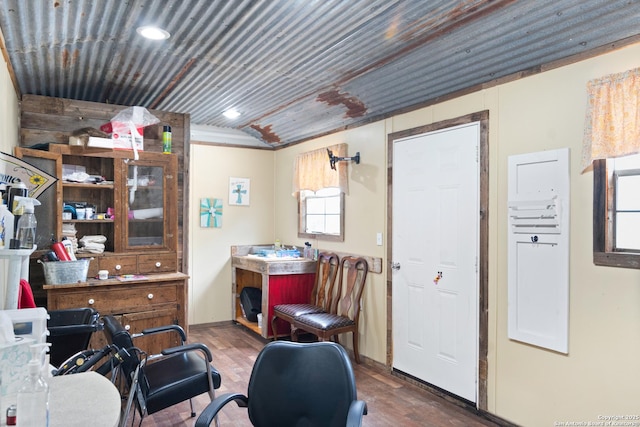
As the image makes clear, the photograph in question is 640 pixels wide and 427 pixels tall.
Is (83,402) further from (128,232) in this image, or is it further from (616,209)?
(616,209)

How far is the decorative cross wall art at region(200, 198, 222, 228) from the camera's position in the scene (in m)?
5.47

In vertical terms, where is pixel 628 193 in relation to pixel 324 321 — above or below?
above

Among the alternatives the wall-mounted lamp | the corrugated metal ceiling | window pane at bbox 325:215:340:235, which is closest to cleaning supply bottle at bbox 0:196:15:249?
the corrugated metal ceiling

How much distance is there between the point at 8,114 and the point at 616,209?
3749 mm

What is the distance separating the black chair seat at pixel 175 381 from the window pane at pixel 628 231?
2.44 meters

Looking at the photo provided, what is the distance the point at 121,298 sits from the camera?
343 centimetres

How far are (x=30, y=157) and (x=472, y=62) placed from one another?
10.3 feet

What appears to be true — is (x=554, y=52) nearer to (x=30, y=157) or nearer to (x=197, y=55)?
(x=197, y=55)

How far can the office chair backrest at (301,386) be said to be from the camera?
189 cm

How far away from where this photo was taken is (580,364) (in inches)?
101

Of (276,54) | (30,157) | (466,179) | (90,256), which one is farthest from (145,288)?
(466,179)

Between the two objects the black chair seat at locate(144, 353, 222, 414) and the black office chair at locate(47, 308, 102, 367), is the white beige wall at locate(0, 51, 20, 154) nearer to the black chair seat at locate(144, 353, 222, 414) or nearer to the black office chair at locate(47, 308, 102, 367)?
the black office chair at locate(47, 308, 102, 367)

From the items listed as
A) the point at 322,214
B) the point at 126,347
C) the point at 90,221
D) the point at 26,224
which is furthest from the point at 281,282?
the point at 26,224

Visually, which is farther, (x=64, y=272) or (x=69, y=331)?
(x=64, y=272)
